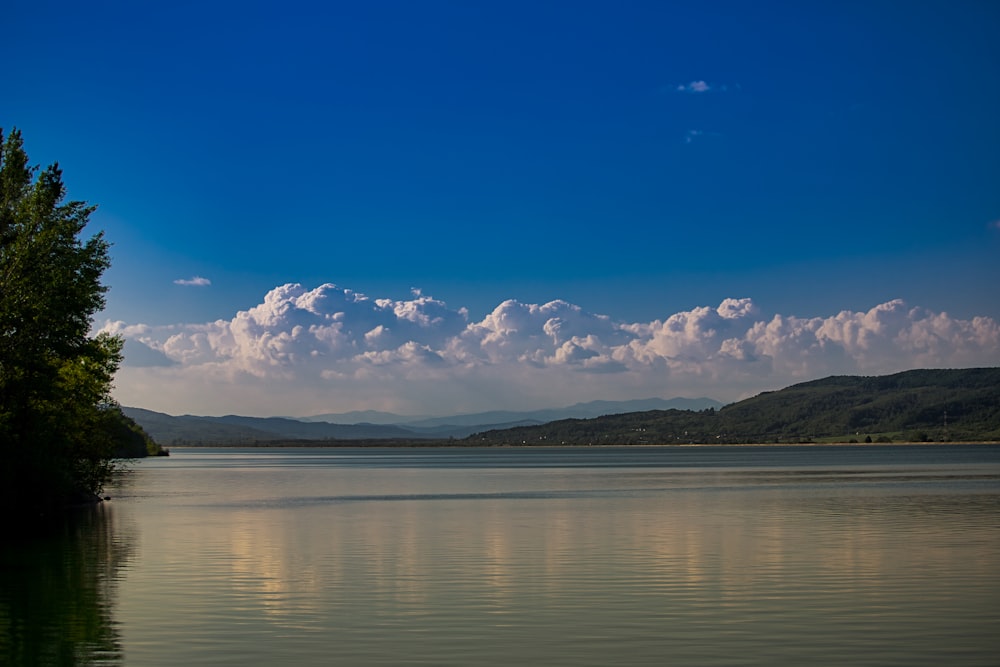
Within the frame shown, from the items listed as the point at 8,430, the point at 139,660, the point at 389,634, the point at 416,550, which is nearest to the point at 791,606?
the point at 389,634

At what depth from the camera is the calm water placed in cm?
2522

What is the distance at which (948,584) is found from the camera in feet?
115

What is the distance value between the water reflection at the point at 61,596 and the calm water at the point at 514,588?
126 mm

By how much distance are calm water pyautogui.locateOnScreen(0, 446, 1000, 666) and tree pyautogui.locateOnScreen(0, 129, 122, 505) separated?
4.44 metres

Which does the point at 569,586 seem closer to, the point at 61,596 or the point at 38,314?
the point at 61,596

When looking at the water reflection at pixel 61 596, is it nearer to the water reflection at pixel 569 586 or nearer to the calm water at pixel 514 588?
the calm water at pixel 514 588

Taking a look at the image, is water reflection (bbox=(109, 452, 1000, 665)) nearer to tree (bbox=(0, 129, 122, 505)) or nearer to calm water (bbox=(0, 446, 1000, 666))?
calm water (bbox=(0, 446, 1000, 666))

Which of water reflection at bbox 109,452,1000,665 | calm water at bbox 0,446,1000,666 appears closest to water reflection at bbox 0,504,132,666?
calm water at bbox 0,446,1000,666

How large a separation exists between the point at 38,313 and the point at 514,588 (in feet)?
99.4

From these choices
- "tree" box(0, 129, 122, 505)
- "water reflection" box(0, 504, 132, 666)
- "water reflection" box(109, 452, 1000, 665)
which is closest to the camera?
"water reflection" box(0, 504, 132, 666)

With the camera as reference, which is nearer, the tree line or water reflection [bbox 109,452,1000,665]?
water reflection [bbox 109,452,1000,665]

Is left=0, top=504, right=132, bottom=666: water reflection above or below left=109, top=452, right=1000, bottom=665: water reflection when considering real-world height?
above

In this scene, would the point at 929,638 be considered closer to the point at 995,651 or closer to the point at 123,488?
the point at 995,651

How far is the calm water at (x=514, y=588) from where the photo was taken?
25219 mm
